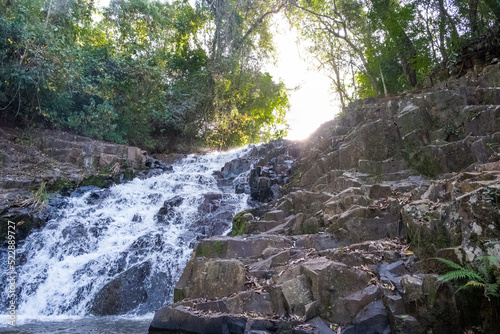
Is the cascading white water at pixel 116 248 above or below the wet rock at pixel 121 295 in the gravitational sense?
above

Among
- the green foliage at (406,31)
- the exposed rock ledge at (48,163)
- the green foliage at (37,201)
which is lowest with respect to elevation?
the green foliage at (37,201)

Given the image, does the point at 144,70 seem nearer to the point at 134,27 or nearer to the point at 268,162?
the point at 134,27

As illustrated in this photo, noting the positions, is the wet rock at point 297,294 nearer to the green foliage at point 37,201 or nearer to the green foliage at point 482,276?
the green foliage at point 482,276

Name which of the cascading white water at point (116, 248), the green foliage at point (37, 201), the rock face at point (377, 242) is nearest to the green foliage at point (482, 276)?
the rock face at point (377, 242)

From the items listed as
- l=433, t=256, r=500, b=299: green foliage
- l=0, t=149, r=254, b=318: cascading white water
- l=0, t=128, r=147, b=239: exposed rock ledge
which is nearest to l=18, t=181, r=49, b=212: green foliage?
l=0, t=128, r=147, b=239: exposed rock ledge

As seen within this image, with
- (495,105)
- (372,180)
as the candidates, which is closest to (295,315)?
(372,180)

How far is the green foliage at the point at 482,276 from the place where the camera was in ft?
11.8

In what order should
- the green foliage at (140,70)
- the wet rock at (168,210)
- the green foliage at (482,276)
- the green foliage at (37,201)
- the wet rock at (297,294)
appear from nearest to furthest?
the green foliage at (482,276) → the wet rock at (297,294) → the green foliage at (37,201) → the wet rock at (168,210) → the green foliage at (140,70)

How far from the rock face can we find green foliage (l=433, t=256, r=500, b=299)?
0.18ft

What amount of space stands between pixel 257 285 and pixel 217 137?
19.1 metres

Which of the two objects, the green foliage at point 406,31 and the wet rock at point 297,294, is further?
the green foliage at point 406,31

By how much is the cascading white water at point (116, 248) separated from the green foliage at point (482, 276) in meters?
6.39

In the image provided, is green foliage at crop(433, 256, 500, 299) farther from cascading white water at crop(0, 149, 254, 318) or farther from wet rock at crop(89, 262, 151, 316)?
wet rock at crop(89, 262, 151, 316)

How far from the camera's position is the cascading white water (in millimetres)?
7914
